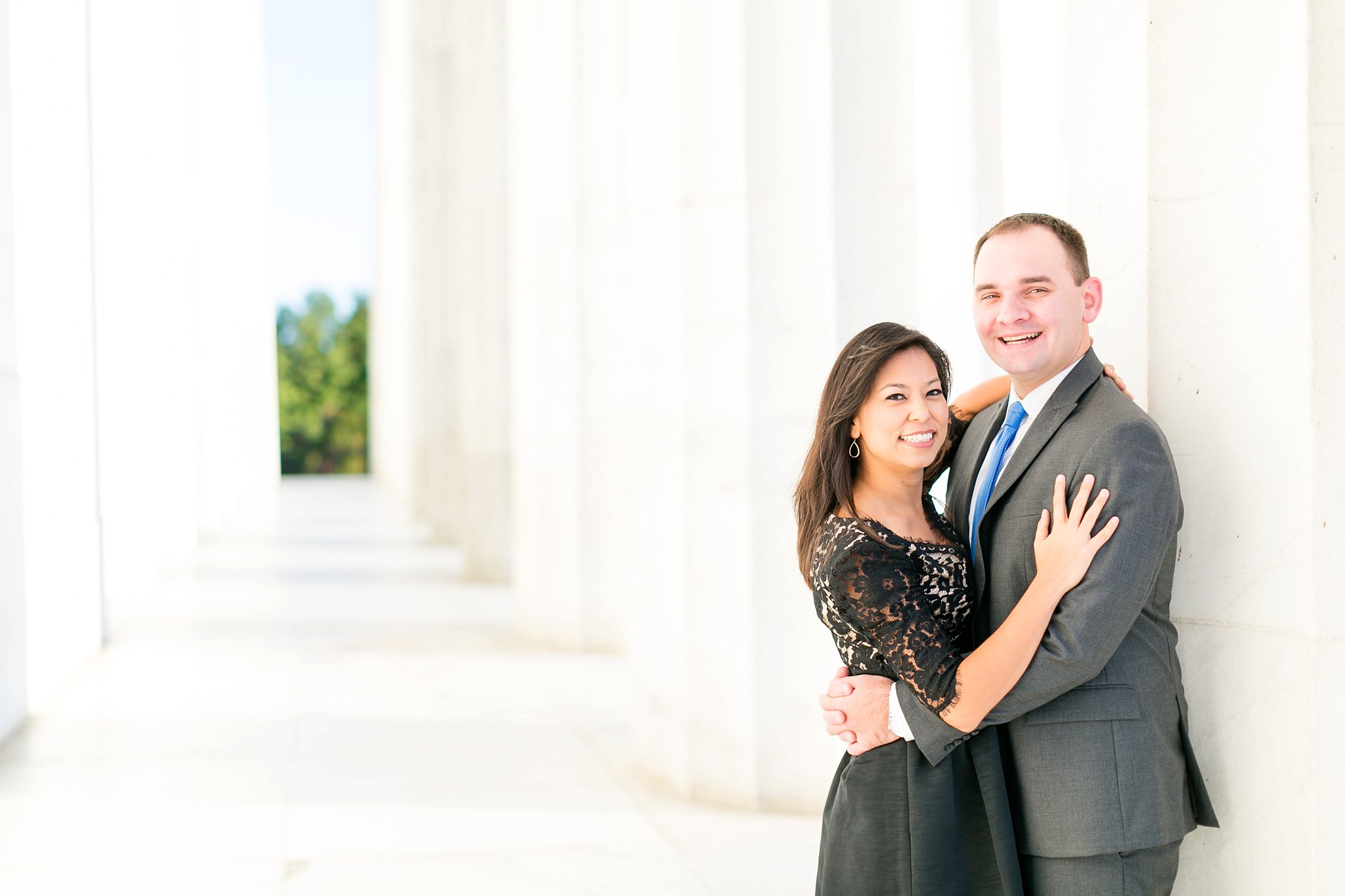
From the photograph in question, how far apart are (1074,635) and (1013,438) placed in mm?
791

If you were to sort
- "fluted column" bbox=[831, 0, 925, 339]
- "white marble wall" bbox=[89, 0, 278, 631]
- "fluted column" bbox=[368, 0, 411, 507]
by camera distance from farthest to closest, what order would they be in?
1. "fluted column" bbox=[368, 0, 411, 507]
2. "white marble wall" bbox=[89, 0, 278, 631]
3. "fluted column" bbox=[831, 0, 925, 339]

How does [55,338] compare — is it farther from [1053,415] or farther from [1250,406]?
[1250,406]

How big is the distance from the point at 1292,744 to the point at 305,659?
35.1ft

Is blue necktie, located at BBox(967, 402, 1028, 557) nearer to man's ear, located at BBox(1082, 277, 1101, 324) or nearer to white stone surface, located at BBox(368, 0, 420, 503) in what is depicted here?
man's ear, located at BBox(1082, 277, 1101, 324)

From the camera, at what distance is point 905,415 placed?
12.7 feet

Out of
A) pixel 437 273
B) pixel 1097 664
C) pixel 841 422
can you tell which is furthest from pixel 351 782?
pixel 437 273

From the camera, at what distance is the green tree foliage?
9838cm

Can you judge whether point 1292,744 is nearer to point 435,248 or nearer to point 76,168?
point 76,168

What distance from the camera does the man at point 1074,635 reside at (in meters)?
3.46

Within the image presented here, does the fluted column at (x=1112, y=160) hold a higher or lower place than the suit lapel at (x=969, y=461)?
higher

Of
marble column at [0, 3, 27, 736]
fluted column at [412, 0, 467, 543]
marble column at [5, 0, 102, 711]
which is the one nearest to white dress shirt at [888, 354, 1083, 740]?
marble column at [0, 3, 27, 736]

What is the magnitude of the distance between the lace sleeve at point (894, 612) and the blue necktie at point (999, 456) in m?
0.38

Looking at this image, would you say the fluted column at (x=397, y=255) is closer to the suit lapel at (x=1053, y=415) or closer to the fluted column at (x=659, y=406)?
the fluted column at (x=659, y=406)

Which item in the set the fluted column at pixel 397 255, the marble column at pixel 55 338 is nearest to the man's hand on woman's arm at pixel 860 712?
the marble column at pixel 55 338
